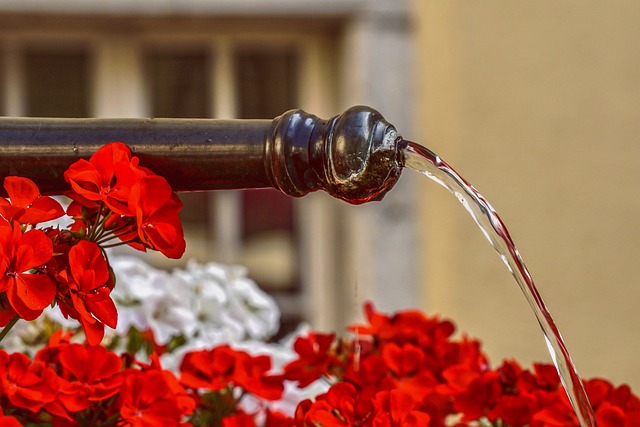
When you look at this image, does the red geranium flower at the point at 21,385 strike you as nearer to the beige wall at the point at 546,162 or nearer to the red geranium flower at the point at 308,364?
the red geranium flower at the point at 308,364

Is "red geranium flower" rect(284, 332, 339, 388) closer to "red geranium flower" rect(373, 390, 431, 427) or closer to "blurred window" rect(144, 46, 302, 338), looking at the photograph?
"red geranium flower" rect(373, 390, 431, 427)

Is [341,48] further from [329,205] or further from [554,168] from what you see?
[554,168]

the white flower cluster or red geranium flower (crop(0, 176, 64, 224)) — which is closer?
red geranium flower (crop(0, 176, 64, 224))

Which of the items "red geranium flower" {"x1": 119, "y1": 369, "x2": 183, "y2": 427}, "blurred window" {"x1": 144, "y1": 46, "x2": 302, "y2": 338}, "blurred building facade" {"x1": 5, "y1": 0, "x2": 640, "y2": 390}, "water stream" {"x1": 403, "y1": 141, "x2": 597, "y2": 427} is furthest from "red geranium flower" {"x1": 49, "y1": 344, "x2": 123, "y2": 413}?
"blurred window" {"x1": 144, "y1": 46, "x2": 302, "y2": 338}

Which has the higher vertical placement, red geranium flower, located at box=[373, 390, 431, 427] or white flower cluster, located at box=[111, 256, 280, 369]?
red geranium flower, located at box=[373, 390, 431, 427]

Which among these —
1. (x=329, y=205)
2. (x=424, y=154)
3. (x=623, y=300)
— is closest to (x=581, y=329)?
(x=623, y=300)

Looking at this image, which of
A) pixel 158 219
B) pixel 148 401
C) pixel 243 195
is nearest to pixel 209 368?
pixel 148 401

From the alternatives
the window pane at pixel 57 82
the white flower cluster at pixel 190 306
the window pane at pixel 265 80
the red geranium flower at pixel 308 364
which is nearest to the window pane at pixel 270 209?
the window pane at pixel 265 80

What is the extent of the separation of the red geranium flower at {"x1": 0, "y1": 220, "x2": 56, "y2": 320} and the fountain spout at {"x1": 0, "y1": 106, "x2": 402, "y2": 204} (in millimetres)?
56

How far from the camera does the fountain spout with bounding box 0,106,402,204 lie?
61 centimetres

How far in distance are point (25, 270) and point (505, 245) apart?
0.92 ft

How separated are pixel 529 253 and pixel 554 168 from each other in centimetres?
21

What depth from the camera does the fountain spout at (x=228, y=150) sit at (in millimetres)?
610

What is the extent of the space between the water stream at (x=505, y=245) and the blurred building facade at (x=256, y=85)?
195 centimetres
